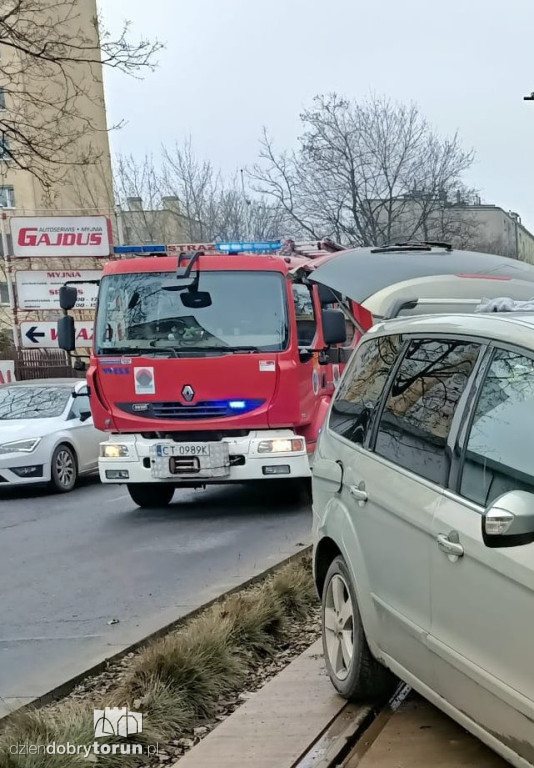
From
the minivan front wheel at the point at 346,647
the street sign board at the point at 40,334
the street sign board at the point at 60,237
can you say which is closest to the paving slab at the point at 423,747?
the minivan front wheel at the point at 346,647

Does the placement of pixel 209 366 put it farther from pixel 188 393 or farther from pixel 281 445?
pixel 281 445

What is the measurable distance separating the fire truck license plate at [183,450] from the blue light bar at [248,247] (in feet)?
8.41

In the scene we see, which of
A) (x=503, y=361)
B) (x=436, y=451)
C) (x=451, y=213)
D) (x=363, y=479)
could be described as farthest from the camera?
(x=451, y=213)

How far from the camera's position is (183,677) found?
4352mm

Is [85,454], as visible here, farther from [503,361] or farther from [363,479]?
[503,361]

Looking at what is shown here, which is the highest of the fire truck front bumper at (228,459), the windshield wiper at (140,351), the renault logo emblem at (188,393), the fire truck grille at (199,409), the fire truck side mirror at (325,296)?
the fire truck side mirror at (325,296)

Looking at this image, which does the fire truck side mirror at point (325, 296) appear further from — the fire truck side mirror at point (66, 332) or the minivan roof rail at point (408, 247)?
the fire truck side mirror at point (66, 332)

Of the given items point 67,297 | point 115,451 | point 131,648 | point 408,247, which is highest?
point 408,247

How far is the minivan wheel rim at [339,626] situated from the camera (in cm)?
424

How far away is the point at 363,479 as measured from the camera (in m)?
4.02

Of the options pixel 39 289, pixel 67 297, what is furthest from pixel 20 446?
pixel 39 289

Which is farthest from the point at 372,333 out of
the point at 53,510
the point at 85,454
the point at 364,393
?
the point at 85,454

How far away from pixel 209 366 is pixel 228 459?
3.50 feet

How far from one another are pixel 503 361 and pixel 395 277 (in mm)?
3750
